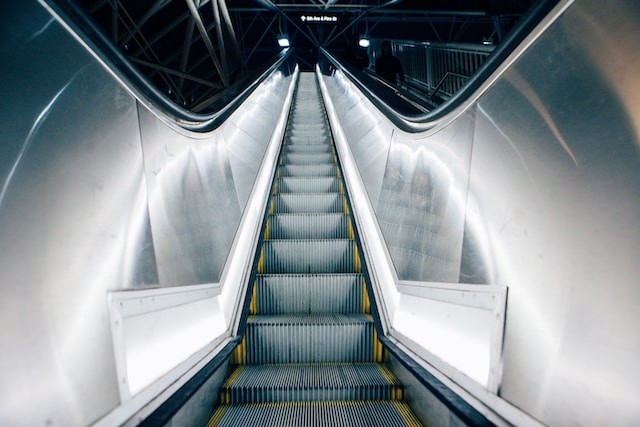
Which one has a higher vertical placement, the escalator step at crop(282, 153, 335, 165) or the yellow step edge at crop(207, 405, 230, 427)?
the escalator step at crop(282, 153, 335, 165)

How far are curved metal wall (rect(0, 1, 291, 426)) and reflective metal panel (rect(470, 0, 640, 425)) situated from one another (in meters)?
1.33

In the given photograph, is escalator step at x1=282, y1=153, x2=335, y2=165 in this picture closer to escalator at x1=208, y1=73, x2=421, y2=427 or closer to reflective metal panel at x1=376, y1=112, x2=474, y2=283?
escalator at x1=208, y1=73, x2=421, y2=427

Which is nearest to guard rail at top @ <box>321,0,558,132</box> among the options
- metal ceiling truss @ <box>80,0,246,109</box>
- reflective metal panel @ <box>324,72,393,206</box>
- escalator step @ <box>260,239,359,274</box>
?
reflective metal panel @ <box>324,72,393,206</box>

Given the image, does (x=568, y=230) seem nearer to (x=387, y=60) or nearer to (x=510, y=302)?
(x=510, y=302)

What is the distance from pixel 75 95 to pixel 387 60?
22.4 feet

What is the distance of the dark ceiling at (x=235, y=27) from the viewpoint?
8562 mm

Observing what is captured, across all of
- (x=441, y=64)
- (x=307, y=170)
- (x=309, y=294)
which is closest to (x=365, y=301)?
(x=309, y=294)

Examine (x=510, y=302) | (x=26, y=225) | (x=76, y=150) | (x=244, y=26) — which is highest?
(x=244, y=26)

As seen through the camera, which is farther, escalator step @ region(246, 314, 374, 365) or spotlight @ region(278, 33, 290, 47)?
spotlight @ region(278, 33, 290, 47)

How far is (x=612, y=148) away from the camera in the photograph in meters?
0.94

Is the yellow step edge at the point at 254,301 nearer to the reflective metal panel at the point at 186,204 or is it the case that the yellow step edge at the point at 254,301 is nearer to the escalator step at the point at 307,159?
the reflective metal panel at the point at 186,204

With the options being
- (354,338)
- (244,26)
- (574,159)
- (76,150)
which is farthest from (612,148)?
(244,26)

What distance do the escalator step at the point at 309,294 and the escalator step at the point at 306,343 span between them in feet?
1.31

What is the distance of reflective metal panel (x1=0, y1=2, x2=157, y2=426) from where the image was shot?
933mm
